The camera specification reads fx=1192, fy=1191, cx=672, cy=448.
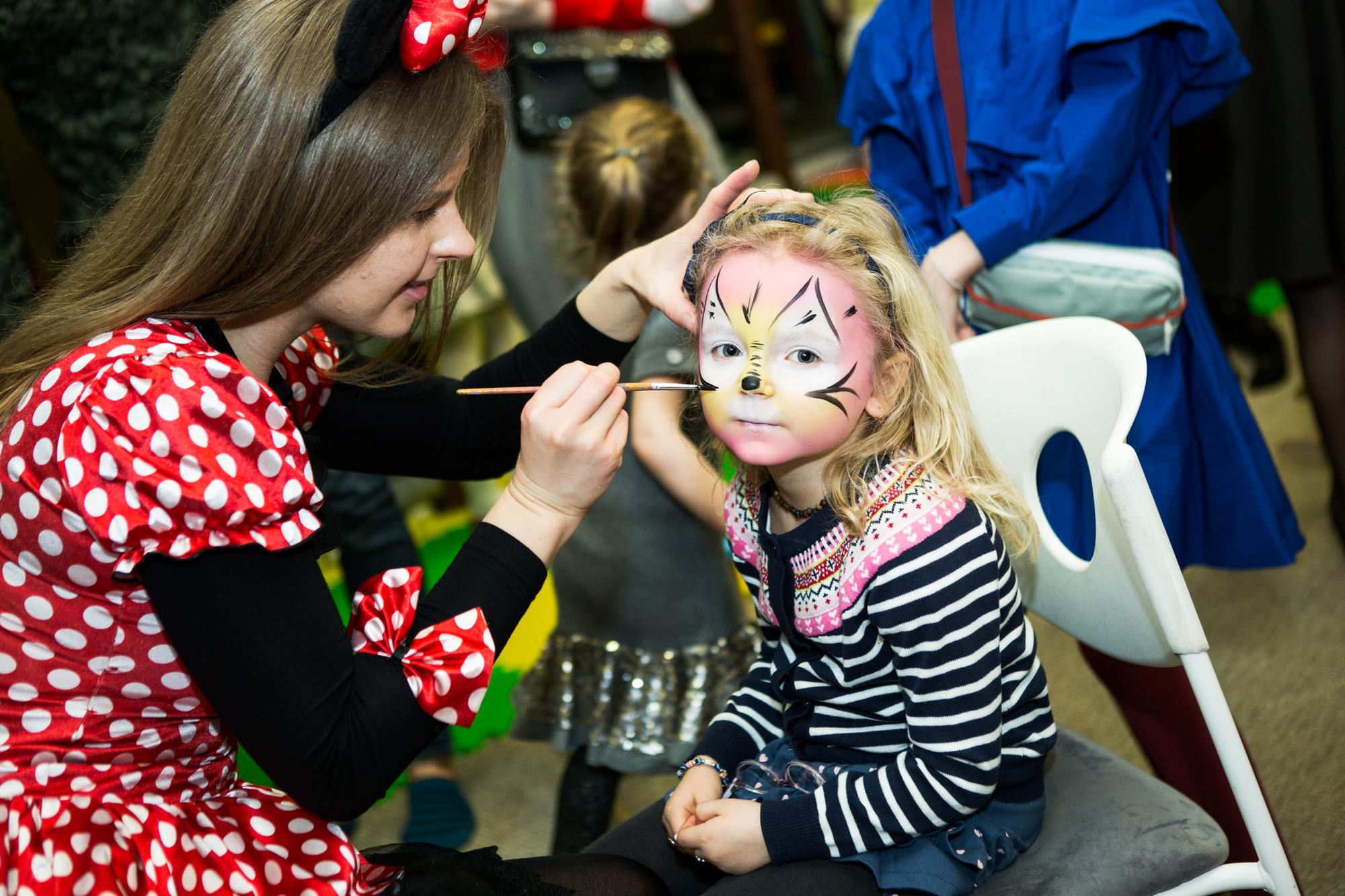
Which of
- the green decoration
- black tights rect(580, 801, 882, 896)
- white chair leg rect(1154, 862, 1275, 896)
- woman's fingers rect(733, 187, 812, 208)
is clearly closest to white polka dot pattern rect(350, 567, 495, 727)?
black tights rect(580, 801, 882, 896)

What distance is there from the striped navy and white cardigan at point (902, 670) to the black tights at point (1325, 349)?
1.14m

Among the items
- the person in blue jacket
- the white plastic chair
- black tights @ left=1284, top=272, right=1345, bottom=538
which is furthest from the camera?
black tights @ left=1284, top=272, right=1345, bottom=538

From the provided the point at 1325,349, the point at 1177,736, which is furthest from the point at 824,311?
the point at 1325,349

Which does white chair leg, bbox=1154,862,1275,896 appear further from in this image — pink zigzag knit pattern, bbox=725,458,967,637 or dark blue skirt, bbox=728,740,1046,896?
pink zigzag knit pattern, bbox=725,458,967,637

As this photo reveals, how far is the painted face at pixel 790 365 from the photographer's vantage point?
936mm

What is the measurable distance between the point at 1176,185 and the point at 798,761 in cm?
148

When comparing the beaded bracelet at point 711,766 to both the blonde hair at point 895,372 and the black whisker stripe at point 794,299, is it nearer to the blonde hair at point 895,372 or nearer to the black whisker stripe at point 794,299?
the blonde hair at point 895,372

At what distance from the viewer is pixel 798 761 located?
1.01 metres

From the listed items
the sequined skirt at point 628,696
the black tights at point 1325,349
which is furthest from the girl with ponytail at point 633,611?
the black tights at point 1325,349

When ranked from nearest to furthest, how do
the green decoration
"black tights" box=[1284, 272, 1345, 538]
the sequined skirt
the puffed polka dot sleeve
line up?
the puffed polka dot sleeve < the sequined skirt < "black tights" box=[1284, 272, 1345, 538] < the green decoration

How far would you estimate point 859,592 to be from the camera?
93 centimetres

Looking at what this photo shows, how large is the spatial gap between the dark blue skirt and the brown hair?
0.84 meters

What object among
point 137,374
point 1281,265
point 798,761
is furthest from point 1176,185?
point 137,374

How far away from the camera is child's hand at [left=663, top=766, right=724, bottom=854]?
992 millimetres
